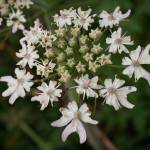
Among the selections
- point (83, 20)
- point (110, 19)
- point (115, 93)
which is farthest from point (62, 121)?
point (110, 19)

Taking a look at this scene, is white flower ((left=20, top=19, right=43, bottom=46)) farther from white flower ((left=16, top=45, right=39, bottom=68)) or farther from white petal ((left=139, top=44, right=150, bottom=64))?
white petal ((left=139, top=44, right=150, bottom=64))

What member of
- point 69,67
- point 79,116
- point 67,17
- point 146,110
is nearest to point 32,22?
point 67,17

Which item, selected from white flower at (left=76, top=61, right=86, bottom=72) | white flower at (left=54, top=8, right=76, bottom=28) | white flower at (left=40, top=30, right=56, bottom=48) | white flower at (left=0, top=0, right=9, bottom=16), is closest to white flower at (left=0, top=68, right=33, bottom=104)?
white flower at (left=40, top=30, right=56, bottom=48)

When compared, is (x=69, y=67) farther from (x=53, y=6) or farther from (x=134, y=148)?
(x=134, y=148)

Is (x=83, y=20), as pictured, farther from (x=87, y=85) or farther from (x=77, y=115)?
(x=77, y=115)

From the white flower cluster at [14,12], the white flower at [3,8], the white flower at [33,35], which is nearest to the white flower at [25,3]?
the white flower cluster at [14,12]

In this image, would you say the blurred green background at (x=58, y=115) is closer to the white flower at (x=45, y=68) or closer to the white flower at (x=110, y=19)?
the white flower at (x=110, y=19)

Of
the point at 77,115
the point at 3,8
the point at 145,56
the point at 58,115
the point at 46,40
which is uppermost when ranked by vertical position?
the point at 3,8

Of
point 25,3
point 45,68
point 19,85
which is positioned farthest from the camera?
point 25,3

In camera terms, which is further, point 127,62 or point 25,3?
point 25,3
